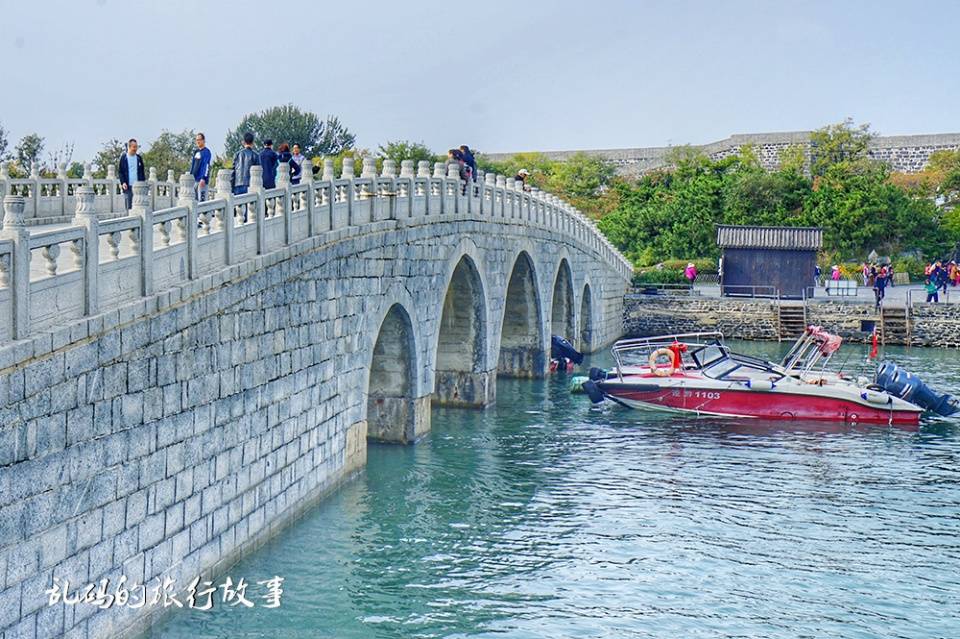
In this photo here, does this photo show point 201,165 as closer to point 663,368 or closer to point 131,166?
point 131,166

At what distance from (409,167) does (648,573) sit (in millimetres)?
9689

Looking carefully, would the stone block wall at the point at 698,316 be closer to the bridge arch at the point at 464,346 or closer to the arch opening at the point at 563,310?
the arch opening at the point at 563,310

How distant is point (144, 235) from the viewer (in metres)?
12.6

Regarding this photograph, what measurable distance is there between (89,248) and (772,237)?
41.6 meters

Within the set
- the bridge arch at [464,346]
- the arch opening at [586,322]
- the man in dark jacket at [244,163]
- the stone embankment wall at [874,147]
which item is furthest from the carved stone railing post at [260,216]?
the stone embankment wall at [874,147]

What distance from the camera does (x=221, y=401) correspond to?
47.7 feet

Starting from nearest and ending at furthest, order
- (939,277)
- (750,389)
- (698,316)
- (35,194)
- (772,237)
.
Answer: (35,194) < (750,389) < (698,316) < (772,237) < (939,277)

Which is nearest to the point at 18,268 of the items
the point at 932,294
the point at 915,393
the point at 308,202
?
the point at 308,202

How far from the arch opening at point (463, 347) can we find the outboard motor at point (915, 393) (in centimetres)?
953

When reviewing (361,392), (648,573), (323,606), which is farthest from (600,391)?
(323,606)

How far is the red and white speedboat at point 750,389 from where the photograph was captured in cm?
2767

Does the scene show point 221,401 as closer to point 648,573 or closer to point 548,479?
point 648,573

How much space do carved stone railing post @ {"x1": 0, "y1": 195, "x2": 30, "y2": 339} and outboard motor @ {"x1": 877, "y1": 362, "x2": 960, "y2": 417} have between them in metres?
22.4

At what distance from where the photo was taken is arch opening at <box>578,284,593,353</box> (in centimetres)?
4269
